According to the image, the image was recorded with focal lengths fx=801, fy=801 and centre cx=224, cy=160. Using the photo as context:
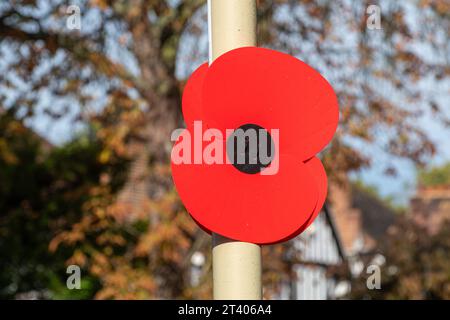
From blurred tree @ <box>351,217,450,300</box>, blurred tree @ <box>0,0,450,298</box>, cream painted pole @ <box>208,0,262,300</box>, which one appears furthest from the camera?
blurred tree @ <box>351,217,450,300</box>

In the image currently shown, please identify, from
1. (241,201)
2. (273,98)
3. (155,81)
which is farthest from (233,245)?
(155,81)

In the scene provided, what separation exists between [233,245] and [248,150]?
0.30 meters

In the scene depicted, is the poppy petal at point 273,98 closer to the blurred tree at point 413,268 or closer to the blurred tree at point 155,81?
the blurred tree at point 155,81

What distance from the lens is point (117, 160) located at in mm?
12344

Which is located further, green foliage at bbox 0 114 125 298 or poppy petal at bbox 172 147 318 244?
green foliage at bbox 0 114 125 298

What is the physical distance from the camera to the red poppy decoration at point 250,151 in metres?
2.49

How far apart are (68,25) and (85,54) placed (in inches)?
14.4

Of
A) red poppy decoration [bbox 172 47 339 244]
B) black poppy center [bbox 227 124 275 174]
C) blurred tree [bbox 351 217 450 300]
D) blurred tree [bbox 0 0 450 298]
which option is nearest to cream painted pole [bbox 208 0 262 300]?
red poppy decoration [bbox 172 47 339 244]

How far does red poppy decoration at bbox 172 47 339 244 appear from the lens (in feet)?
8.18

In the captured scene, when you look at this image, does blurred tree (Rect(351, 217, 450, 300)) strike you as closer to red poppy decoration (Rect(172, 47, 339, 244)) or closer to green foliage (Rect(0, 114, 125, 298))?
green foliage (Rect(0, 114, 125, 298))

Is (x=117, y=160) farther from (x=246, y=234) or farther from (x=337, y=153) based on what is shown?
(x=246, y=234)

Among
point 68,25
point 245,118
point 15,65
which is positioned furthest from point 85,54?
point 245,118

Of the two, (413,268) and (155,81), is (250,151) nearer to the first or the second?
(155,81)

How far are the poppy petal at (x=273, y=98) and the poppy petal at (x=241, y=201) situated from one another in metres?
0.13
